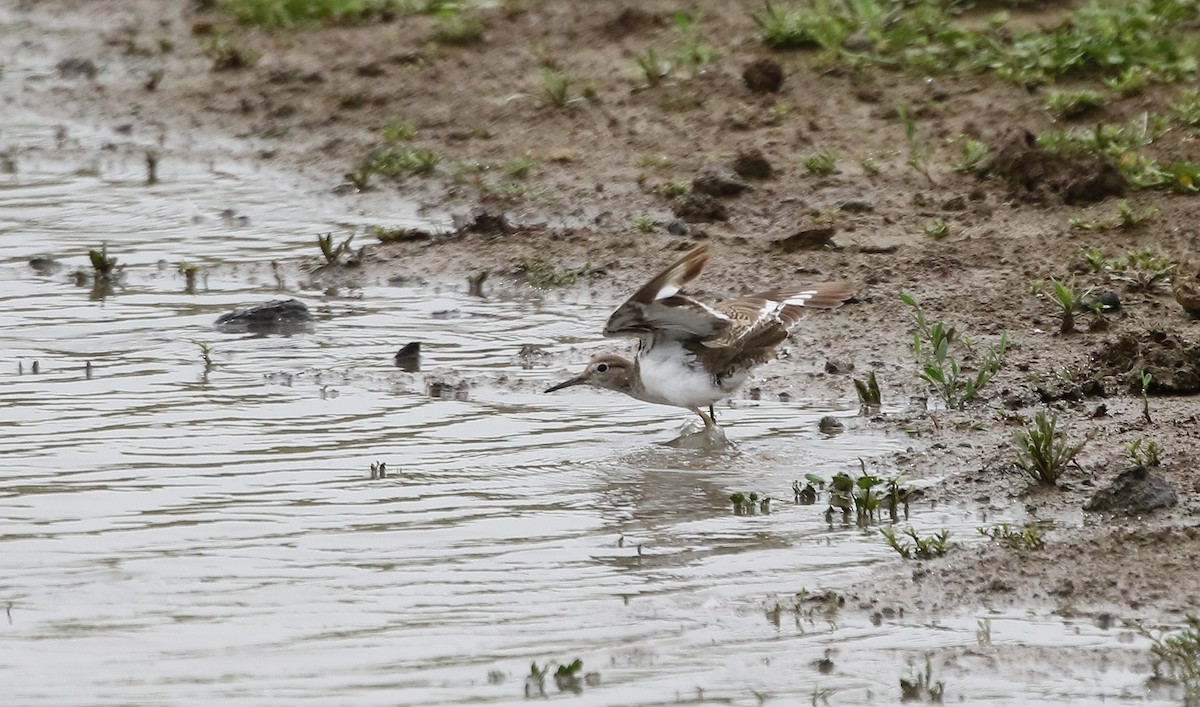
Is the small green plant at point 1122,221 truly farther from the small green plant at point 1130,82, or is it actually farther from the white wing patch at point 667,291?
the white wing patch at point 667,291

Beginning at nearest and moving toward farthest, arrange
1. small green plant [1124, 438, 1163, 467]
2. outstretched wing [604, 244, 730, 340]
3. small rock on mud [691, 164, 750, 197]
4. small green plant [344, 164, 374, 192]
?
small green plant [1124, 438, 1163, 467] < outstretched wing [604, 244, 730, 340] < small rock on mud [691, 164, 750, 197] < small green plant [344, 164, 374, 192]

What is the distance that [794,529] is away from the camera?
721cm

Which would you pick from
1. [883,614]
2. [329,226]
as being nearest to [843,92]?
[329,226]

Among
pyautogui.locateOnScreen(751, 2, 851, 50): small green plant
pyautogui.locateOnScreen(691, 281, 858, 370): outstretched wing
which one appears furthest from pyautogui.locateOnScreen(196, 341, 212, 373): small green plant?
pyautogui.locateOnScreen(751, 2, 851, 50): small green plant

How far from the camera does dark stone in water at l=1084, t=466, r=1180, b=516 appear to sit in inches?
272

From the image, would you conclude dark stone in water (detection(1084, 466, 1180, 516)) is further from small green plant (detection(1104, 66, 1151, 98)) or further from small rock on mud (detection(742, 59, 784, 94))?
small rock on mud (detection(742, 59, 784, 94))

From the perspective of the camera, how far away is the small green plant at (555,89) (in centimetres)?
1359

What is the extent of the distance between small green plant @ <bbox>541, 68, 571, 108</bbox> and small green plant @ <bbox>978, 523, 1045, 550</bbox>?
7361 millimetres

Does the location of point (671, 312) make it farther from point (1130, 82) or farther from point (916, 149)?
point (1130, 82)

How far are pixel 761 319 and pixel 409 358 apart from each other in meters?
2.00

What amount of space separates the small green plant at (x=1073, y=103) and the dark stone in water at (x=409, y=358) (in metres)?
5.10

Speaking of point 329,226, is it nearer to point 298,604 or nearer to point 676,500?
point 676,500

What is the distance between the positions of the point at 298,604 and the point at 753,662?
1.71m

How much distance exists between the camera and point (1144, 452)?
25.3 ft
